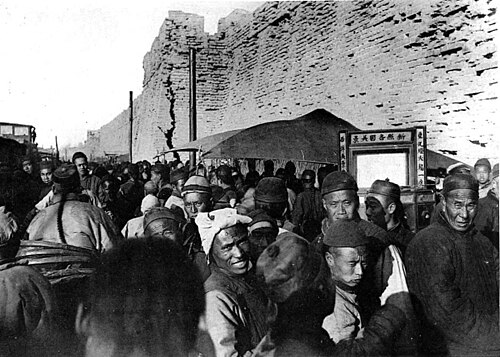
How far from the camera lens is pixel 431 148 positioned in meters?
6.69

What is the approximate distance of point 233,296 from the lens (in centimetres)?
199

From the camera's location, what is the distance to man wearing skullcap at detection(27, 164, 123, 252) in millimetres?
2699

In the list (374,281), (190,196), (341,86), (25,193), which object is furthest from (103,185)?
(341,86)

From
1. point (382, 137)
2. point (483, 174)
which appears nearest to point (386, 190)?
point (382, 137)

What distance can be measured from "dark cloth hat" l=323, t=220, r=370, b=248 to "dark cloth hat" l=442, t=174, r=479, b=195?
0.66 metres

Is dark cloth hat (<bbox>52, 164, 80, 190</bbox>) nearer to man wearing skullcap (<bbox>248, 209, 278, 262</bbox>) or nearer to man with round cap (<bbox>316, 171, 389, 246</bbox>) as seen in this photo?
man wearing skullcap (<bbox>248, 209, 278, 262</bbox>)

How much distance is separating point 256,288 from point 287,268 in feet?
1.29

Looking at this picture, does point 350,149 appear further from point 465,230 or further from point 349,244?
point 349,244

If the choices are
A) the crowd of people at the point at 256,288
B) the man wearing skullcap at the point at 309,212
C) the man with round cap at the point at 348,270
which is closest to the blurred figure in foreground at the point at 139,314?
the crowd of people at the point at 256,288

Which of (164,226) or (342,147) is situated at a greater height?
(342,147)

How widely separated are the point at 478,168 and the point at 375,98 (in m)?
4.02

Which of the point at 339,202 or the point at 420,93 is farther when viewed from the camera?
the point at 420,93

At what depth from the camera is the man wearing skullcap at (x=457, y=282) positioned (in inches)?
88.7

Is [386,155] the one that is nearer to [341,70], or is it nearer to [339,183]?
[339,183]
